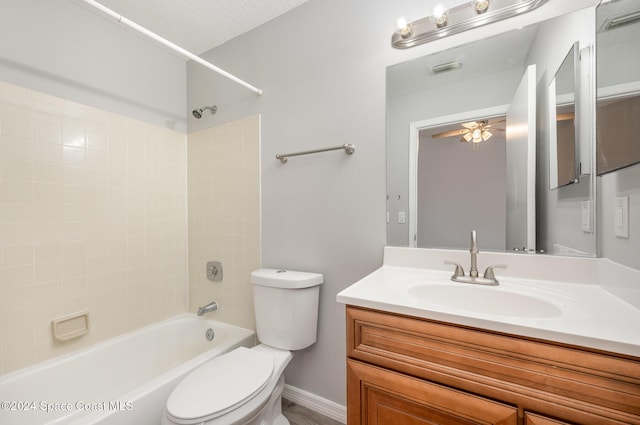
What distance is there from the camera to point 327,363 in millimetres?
1551

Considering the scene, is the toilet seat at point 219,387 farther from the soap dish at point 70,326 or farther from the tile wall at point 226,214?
the soap dish at point 70,326

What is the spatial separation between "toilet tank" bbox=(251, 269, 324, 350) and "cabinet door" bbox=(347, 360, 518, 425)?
0.60 meters

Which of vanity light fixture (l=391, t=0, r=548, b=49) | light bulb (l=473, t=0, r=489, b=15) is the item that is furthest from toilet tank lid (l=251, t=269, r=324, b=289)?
light bulb (l=473, t=0, r=489, b=15)

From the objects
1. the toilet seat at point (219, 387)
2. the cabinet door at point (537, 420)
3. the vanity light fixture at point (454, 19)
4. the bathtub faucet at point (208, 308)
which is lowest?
the toilet seat at point (219, 387)

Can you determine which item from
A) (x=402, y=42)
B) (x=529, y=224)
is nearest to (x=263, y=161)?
(x=402, y=42)

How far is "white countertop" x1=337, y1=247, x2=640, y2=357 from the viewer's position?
2.08 feet

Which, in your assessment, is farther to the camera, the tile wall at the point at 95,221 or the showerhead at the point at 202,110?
the showerhead at the point at 202,110

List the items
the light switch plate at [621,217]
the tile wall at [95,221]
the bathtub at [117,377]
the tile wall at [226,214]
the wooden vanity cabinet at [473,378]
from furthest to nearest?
the tile wall at [226,214], the tile wall at [95,221], the bathtub at [117,377], the light switch plate at [621,217], the wooden vanity cabinet at [473,378]

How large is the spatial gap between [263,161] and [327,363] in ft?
4.23

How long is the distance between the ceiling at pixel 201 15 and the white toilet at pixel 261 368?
160 cm

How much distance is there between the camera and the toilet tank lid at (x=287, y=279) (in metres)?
1.45

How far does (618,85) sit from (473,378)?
921 mm

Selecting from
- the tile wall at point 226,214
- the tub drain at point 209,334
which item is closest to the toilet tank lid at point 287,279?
the tile wall at point 226,214

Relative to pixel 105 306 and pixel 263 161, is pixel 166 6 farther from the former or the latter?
pixel 105 306
